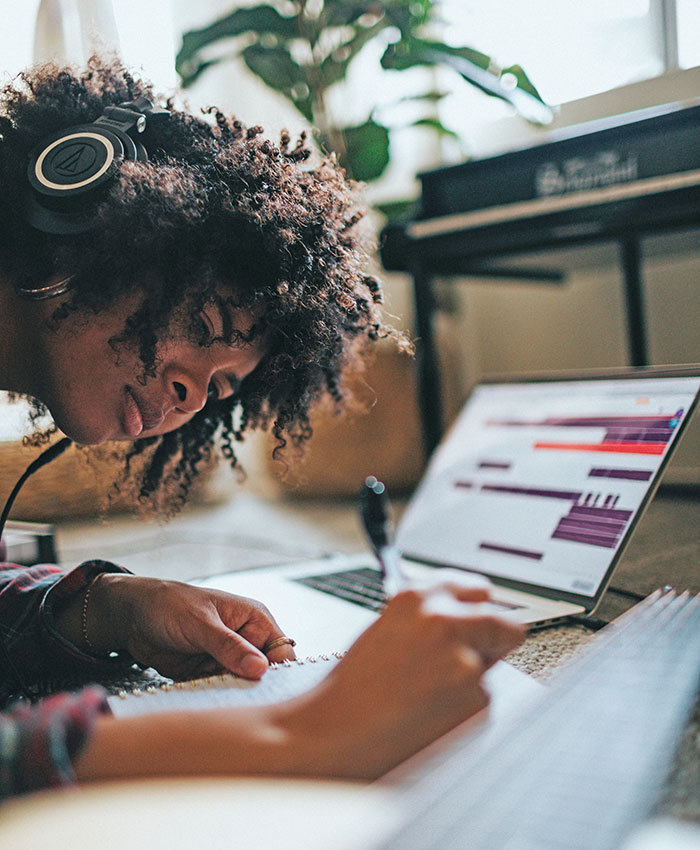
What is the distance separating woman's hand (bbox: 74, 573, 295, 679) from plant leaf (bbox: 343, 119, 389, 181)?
4.03ft

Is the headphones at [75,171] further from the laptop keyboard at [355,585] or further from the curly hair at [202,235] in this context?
the laptop keyboard at [355,585]

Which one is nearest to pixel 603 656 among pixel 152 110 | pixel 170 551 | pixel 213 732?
pixel 213 732

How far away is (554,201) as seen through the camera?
103cm

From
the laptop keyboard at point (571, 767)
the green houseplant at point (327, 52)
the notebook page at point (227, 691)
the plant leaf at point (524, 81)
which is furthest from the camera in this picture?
the green houseplant at point (327, 52)

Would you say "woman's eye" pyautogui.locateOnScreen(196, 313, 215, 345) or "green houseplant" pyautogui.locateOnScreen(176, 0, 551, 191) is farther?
"green houseplant" pyautogui.locateOnScreen(176, 0, 551, 191)

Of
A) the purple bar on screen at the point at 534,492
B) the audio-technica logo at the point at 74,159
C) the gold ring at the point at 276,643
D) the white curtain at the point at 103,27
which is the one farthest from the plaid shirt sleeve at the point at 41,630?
the white curtain at the point at 103,27

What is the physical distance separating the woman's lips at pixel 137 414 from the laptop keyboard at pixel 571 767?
396 millimetres

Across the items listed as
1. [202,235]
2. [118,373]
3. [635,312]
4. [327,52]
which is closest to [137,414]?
[118,373]

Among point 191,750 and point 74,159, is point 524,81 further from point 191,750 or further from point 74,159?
point 191,750

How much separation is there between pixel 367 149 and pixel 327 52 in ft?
0.91

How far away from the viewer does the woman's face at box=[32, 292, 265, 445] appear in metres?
0.60

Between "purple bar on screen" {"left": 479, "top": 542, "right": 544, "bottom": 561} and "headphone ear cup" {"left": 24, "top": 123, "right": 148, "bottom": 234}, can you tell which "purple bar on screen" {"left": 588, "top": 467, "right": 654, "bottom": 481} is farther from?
"headphone ear cup" {"left": 24, "top": 123, "right": 148, "bottom": 234}

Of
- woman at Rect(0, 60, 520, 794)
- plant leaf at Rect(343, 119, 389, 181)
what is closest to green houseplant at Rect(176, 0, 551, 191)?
plant leaf at Rect(343, 119, 389, 181)

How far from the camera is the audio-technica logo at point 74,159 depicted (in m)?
0.56
